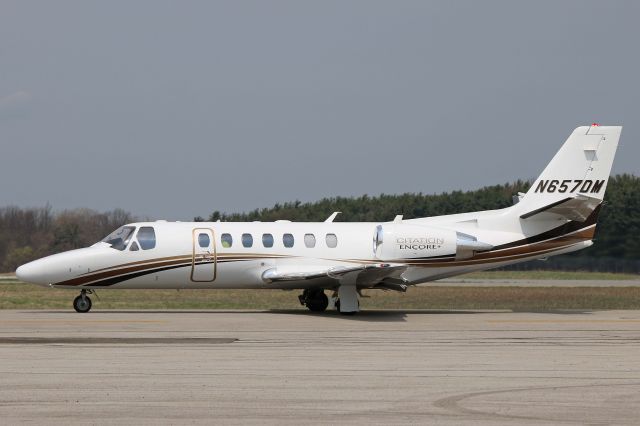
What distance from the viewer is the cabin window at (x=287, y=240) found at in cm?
2684

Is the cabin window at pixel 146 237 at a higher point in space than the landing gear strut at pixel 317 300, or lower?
higher

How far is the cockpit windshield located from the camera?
26.2 meters

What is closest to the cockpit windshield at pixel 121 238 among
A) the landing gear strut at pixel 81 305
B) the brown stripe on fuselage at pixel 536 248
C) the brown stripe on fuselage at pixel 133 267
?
the brown stripe on fuselage at pixel 133 267

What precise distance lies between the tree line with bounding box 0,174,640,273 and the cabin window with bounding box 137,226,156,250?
32.8m

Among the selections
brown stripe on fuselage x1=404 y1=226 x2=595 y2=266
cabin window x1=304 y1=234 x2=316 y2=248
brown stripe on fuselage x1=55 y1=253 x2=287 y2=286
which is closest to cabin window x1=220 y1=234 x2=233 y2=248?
brown stripe on fuselage x1=55 y1=253 x2=287 y2=286

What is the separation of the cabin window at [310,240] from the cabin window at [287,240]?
1.25 feet

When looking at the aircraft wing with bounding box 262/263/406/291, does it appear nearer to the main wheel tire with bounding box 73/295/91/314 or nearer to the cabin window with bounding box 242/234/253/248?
the cabin window with bounding box 242/234/253/248

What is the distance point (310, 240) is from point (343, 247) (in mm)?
881

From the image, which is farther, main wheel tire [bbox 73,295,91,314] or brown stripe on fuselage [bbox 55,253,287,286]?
main wheel tire [bbox 73,295,91,314]

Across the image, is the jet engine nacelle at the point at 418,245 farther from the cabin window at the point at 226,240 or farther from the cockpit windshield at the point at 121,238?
the cockpit windshield at the point at 121,238

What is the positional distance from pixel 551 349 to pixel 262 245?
10582mm

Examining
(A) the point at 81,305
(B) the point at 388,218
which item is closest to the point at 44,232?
(B) the point at 388,218

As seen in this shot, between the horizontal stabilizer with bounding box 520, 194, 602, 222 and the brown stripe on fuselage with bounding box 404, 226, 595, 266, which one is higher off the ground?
the horizontal stabilizer with bounding box 520, 194, 602, 222

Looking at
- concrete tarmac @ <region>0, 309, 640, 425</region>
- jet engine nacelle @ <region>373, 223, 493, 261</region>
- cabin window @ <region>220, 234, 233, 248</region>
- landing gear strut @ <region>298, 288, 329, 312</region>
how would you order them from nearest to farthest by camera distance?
1. concrete tarmac @ <region>0, 309, 640, 425</region>
2. cabin window @ <region>220, 234, 233, 248</region>
3. jet engine nacelle @ <region>373, 223, 493, 261</region>
4. landing gear strut @ <region>298, 288, 329, 312</region>
